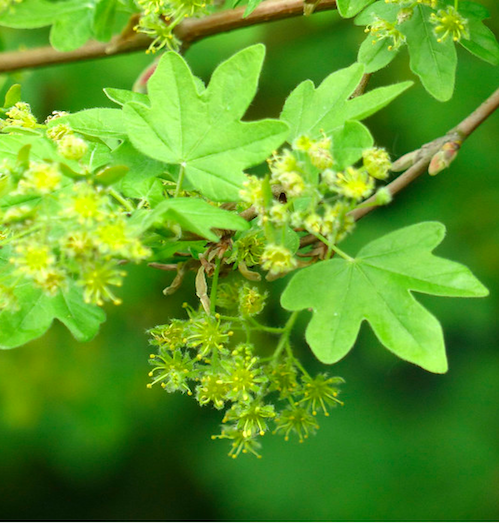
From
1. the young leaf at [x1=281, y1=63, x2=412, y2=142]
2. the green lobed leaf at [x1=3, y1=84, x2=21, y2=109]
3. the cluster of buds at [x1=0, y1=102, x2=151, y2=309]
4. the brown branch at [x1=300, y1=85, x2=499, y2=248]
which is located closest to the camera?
the cluster of buds at [x1=0, y1=102, x2=151, y2=309]

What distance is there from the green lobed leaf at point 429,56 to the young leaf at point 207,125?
0.45 m

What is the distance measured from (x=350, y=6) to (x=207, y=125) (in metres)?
0.42

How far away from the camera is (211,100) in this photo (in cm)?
122

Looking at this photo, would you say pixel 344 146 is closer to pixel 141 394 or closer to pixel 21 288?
pixel 21 288

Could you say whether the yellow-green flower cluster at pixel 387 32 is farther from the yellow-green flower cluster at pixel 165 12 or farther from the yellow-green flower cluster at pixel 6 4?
the yellow-green flower cluster at pixel 6 4

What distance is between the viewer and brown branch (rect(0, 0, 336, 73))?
166 cm

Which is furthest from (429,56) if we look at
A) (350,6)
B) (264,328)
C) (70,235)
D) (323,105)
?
(70,235)

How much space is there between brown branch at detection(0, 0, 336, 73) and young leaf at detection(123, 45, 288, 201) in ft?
1.69

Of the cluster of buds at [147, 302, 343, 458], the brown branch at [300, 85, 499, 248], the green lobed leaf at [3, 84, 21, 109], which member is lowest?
the cluster of buds at [147, 302, 343, 458]

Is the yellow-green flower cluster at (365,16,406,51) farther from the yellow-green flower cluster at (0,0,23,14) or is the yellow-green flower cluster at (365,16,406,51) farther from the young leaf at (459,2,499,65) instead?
the yellow-green flower cluster at (0,0,23,14)

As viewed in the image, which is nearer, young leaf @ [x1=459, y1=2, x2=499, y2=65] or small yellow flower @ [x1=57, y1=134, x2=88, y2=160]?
small yellow flower @ [x1=57, y1=134, x2=88, y2=160]

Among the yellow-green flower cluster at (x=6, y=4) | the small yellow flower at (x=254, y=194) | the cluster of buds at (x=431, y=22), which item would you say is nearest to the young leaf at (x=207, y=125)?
the small yellow flower at (x=254, y=194)

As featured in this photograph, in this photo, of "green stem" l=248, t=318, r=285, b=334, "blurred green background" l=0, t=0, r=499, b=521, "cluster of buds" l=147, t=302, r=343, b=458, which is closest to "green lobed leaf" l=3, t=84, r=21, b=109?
"cluster of buds" l=147, t=302, r=343, b=458

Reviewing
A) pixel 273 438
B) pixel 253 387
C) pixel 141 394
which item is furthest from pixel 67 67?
pixel 253 387
